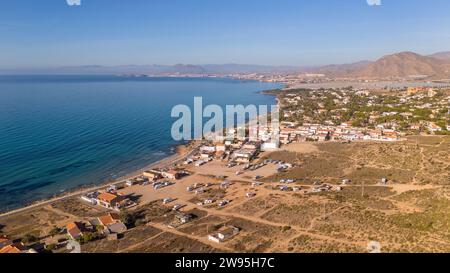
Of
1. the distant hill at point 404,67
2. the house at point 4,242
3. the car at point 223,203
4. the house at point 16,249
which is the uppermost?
the distant hill at point 404,67

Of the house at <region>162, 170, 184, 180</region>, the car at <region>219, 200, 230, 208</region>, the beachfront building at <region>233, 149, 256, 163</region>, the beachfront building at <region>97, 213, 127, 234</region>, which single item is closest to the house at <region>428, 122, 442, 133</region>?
the beachfront building at <region>233, 149, 256, 163</region>

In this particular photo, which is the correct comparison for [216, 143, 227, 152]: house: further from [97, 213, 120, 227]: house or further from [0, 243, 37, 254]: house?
[0, 243, 37, 254]: house

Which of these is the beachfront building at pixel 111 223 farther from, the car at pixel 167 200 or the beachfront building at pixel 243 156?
the beachfront building at pixel 243 156

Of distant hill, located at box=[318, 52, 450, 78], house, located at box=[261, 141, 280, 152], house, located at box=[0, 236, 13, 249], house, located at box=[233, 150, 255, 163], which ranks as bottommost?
house, located at box=[0, 236, 13, 249]

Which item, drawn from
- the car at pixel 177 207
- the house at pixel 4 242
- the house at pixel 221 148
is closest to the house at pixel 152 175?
the car at pixel 177 207

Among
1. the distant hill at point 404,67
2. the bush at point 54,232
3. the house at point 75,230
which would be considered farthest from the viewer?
the distant hill at point 404,67
